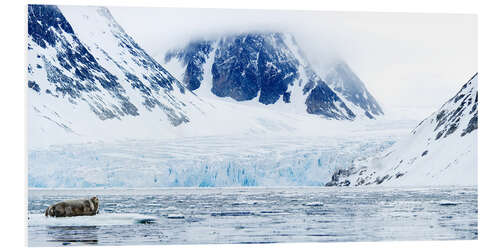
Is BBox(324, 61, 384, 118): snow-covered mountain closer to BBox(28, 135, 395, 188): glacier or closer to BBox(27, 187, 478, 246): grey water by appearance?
BBox(28, 135, 395, 188): glacier

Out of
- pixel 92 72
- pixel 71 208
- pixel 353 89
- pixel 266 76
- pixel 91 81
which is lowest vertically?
pixel 71 208

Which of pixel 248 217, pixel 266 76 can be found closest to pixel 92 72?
pixel 248 217

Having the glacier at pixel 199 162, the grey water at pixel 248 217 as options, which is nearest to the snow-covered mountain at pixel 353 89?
the glacier at pixel 199 162

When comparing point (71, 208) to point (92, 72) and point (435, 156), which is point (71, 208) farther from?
point (435, 156)

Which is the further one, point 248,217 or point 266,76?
point 266,76

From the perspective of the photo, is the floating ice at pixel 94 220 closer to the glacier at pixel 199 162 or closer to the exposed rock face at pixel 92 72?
the glacier at pixel 199 162

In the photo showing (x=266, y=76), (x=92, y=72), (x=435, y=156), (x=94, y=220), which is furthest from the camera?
(x=266, y=76)
